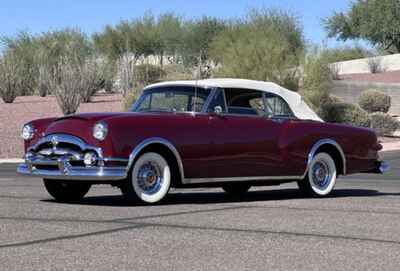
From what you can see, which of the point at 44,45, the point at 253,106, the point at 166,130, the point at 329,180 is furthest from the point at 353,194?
the point at 44,45

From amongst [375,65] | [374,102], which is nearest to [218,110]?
[374,102]

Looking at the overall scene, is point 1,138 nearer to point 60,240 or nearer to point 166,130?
point 166,130

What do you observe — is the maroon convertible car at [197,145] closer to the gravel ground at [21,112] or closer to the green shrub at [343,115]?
the gravel ground at [21,112]

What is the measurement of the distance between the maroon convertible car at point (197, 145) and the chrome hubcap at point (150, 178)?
0.04 feet

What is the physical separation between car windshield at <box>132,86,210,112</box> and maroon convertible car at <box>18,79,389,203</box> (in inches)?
0.6

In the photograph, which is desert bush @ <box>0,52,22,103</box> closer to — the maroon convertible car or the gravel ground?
the gravel ground

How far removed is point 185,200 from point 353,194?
3.17 meters

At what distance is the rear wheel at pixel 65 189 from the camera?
12.5 m

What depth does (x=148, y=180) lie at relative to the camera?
38.8ft

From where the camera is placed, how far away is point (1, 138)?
30.4 meters

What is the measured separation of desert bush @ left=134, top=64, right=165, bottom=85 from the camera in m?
45.6

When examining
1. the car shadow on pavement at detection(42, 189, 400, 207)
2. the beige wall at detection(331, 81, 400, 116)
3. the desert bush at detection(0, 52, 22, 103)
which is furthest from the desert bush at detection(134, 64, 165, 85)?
the car shadow on pavement at detection(42, 189, 400, 207)

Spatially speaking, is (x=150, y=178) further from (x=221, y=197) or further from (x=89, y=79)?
(x=89, y=79)

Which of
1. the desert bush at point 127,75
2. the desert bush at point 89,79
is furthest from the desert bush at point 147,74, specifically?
the desert bush at point 89,79
